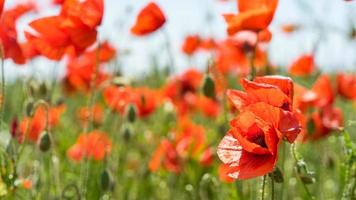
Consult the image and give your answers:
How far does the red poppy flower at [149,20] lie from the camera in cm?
270

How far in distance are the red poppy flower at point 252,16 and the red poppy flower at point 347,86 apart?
1.41 metres

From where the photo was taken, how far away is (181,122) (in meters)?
4.04

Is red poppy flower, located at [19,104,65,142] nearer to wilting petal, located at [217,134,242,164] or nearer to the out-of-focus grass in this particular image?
the out-of-focus grass

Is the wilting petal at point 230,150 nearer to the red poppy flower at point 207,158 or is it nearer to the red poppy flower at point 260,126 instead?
the red poppy flower at point 260,126

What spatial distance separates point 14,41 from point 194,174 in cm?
139

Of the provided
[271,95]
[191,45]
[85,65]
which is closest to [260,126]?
[271,95]

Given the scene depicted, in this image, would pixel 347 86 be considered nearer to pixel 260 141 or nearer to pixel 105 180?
pixel 105 180

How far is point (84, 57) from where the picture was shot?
3.95 metres

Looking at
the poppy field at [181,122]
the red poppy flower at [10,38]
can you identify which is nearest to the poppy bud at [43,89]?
the poppy field at [181,122]

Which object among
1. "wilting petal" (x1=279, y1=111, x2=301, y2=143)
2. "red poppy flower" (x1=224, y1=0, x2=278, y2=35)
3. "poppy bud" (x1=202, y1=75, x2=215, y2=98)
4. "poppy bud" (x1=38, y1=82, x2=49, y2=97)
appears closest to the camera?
"wilting petal" (x1=279, y1=111, x2=301, y2=143)

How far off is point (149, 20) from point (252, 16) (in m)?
0.67

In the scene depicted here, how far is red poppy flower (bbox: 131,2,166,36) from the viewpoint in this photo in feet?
8.87

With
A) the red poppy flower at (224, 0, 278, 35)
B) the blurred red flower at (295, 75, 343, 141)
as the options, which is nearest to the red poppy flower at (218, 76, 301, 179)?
the red poppy flower at (224, 0, 278, 35)

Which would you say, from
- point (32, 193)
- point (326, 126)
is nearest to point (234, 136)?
point (32, 193)
